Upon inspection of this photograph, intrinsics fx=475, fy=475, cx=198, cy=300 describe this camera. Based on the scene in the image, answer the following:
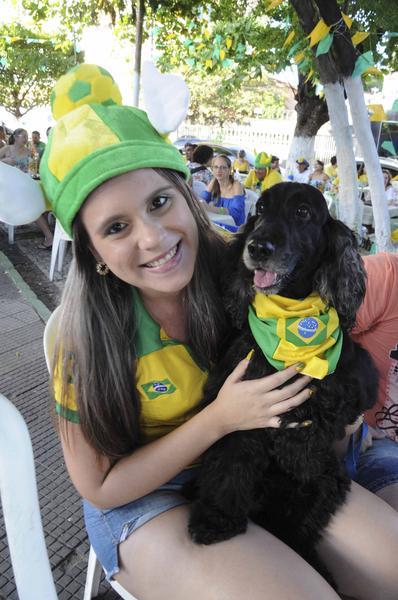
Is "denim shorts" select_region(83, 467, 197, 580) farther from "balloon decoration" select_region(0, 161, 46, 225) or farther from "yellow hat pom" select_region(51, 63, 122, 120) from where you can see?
"yellow hat pom" select_region(51, 63, 122, 120)

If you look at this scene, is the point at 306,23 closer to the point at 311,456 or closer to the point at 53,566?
the point at 311,456

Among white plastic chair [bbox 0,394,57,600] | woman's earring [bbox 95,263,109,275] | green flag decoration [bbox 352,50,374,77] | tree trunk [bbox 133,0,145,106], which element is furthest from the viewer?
tree trunk [bbox 133,0,145,106]

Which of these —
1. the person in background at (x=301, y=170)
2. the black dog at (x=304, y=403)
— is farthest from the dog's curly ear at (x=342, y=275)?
the person in background at (x=301, y=170)

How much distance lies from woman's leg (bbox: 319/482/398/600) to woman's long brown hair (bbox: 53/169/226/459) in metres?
0.66

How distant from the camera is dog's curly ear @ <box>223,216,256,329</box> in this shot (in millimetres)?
1540

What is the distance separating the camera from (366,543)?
4.44 feet

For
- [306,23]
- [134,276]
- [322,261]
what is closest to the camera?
[134,276]

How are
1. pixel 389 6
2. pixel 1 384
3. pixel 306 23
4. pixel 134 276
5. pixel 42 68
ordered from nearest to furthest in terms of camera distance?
pixel 134 276, pixel 1 384, pixel 306 23, pixel 389 6, pixel 42 68

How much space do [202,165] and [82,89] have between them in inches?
293

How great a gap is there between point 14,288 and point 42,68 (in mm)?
20512

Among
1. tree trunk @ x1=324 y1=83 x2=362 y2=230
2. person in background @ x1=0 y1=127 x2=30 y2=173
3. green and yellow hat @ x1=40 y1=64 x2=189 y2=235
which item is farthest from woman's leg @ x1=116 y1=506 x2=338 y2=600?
person in background @ x1=0 y1=127 x2=30 y2=173

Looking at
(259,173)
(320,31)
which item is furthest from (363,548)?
(259,173)

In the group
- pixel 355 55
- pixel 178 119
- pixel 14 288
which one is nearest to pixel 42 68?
pixel 14 288

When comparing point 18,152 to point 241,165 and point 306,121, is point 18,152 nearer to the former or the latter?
point 241,165
